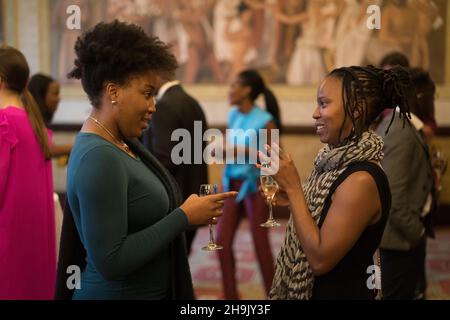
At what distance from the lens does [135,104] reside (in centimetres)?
180

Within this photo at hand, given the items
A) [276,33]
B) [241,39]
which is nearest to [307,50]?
[276,33]

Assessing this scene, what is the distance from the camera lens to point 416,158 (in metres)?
3.02

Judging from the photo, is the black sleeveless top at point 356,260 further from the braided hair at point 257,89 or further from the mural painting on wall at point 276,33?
the mural painting on wall at point 276,33

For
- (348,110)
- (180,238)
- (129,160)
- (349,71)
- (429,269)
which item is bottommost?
(429,269)

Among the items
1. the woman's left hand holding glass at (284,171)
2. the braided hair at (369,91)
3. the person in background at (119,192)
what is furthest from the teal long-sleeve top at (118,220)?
the braided hair at (369,91)

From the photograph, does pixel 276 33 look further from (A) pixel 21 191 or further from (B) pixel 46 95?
(A) pixel 21 191

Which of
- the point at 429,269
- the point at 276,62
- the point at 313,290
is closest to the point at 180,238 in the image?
the point at 313,290

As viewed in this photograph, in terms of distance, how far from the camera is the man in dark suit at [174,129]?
369cm

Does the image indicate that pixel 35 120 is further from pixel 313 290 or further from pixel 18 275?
pixel 313 290

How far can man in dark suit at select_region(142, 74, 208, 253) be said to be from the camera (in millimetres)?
3686

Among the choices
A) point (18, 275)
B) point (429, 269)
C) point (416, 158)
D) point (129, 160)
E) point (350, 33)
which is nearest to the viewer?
point (129, 160)

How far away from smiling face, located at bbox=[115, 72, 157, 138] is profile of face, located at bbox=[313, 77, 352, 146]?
0.59m

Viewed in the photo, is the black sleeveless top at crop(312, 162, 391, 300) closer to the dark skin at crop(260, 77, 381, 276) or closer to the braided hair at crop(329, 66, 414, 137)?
the dark skin at crop(260, 77, 381, 276)

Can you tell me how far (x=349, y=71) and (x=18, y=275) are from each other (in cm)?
195
